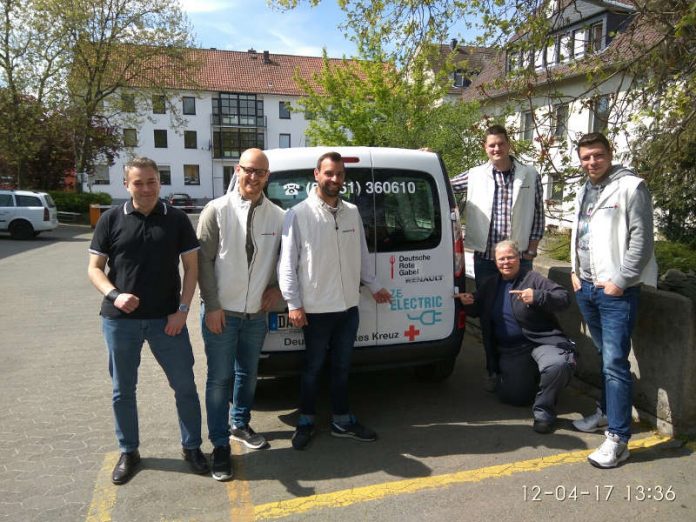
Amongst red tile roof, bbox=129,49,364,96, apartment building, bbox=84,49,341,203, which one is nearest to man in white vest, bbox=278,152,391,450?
apartment building, bbox=84,49,341,203

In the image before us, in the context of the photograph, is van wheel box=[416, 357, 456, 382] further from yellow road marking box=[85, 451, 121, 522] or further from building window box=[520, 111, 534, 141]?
building window box=[520, 111, 534, 141]

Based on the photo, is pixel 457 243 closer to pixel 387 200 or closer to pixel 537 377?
pixel 387 200

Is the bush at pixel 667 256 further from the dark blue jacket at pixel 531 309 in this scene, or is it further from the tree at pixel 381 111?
the dark blue jacket at pixel 531 309

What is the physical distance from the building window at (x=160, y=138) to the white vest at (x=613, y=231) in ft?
166

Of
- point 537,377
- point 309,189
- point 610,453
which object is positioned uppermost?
point 309,189

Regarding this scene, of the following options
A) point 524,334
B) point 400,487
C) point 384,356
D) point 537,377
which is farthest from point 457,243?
point 400,487

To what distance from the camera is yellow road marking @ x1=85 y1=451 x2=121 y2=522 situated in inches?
114

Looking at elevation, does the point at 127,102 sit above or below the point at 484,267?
above

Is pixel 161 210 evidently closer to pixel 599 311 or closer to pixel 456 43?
pixel 599 311

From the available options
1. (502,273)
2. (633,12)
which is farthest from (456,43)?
(502,273)

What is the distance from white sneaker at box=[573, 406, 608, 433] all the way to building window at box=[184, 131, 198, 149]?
1981 inches

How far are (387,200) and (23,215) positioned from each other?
19.0 meters

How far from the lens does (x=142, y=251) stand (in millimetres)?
3037

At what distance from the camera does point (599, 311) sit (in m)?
3.61
